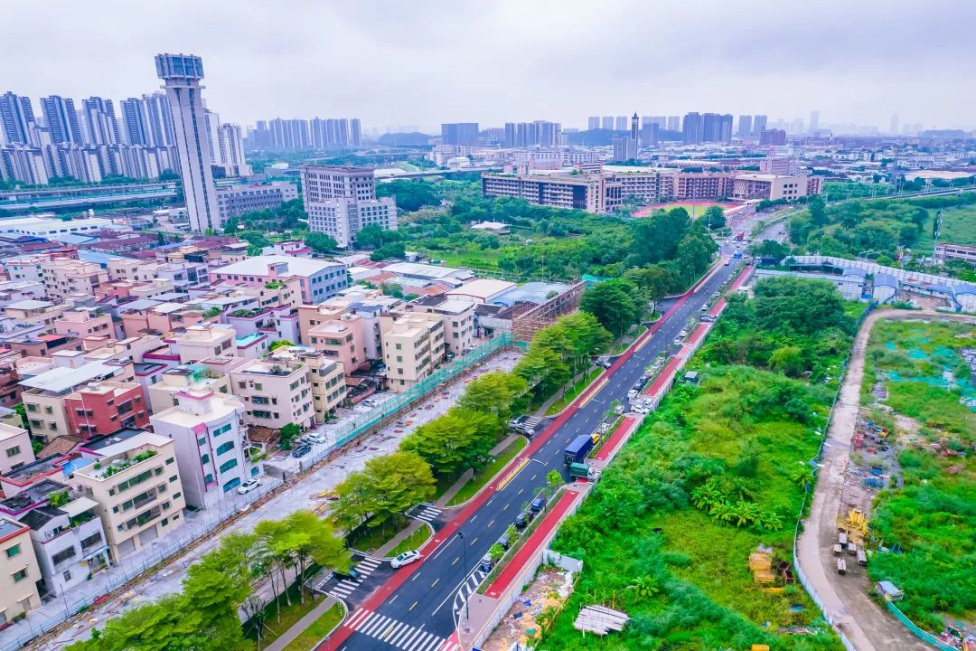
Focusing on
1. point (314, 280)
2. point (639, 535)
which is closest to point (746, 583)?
point (639, 535)

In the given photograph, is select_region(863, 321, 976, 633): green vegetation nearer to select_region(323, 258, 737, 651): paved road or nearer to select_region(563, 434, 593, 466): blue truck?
select_region(563, 434, 593, 466): blue truck

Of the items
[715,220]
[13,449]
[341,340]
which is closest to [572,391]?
[341,340]

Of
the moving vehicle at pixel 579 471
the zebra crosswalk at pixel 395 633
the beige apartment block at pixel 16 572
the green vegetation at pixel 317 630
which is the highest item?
the beige apartment block at pixel 16 572

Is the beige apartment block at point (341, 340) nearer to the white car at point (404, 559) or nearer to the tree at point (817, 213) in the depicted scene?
the white car at point (404, 559)

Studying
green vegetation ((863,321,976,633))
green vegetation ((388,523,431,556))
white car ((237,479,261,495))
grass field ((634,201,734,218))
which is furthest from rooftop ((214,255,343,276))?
grass field ((634,201,734,218))

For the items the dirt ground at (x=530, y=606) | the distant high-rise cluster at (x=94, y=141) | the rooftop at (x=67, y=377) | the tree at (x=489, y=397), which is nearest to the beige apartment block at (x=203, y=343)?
the rooftop at (x=67, y=377)
